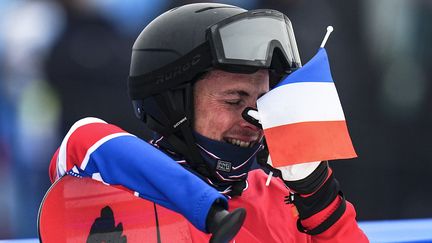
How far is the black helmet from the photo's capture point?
101 inches

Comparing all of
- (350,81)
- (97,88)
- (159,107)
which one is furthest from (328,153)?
(350,81)

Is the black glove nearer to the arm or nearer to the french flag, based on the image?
the arm

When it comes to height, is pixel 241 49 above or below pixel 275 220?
above

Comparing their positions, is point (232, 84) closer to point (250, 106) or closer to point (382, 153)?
point (250, 106)

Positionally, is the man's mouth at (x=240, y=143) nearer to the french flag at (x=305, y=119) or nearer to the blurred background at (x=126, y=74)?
the french flag at (x=305, y=119)

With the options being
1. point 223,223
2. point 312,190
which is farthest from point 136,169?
point 312,190

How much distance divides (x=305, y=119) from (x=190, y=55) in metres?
0.44

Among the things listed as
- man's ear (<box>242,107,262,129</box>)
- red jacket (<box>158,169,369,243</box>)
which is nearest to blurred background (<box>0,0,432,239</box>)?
red jacket (<box>158,169,369,243</box>)

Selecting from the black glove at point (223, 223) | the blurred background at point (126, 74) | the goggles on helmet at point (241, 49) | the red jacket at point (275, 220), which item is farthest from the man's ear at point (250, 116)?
the blurred background at point (126, 74)

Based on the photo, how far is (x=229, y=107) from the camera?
265 centimetres

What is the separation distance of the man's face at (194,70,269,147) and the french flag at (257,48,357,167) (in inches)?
7.2

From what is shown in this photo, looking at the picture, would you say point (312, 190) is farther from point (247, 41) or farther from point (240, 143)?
point (247, 41)

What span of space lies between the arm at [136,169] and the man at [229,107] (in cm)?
32

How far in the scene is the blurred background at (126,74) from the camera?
4.69 m
